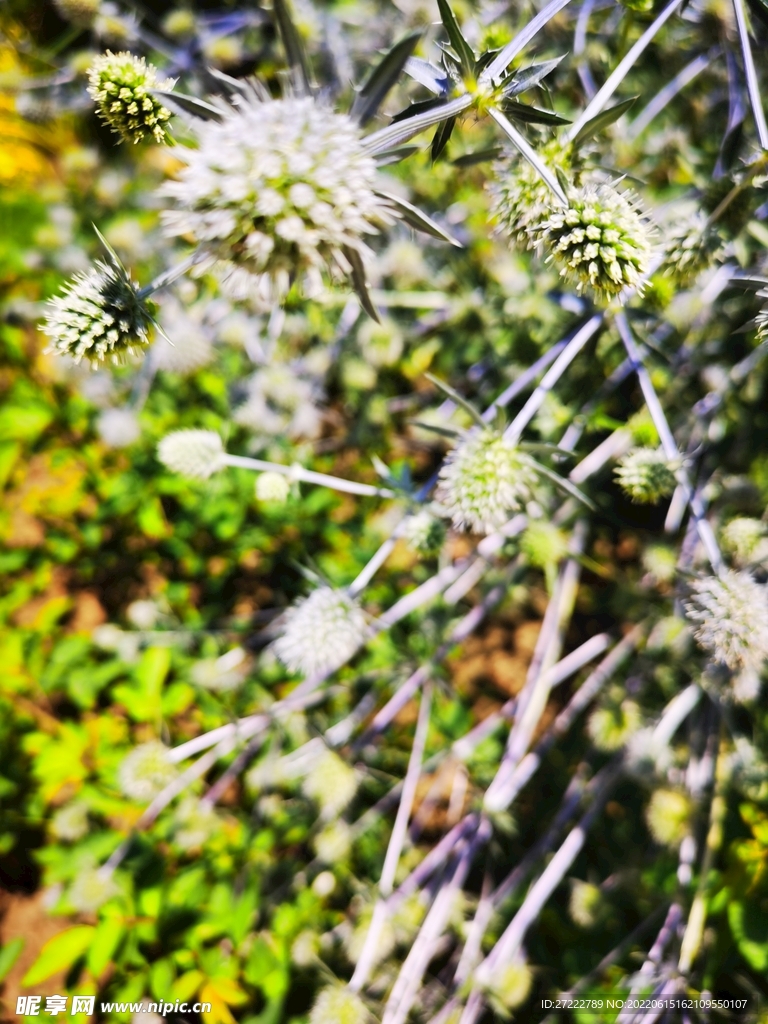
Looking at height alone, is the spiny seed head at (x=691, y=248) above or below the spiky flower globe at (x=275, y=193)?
above

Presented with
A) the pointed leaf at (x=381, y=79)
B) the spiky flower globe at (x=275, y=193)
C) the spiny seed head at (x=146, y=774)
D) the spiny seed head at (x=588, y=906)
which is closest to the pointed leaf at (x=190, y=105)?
the spiky flower globe at (x=275, y=193)

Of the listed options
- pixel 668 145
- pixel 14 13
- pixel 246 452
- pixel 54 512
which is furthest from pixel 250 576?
pixel 14 13

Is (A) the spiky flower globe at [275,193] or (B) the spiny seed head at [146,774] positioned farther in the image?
(B) the spiny seed head at [146,774]

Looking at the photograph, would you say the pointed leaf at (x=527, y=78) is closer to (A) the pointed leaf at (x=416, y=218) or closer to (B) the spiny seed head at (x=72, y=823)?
(A) the pointed leaf at (x=416, y=218)

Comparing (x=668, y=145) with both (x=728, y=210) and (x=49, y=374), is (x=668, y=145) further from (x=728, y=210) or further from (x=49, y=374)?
(x=49, y=374)

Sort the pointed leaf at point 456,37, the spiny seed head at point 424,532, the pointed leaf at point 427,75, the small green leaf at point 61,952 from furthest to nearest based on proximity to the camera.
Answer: the small green leaf at point 61,952 < the spiny seed head at point 424,532 < the pointed leaf at point 427,75 < the pointed leaf at point 456,37

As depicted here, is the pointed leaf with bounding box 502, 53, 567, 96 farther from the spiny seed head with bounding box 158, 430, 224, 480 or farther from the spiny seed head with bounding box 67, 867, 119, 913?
the spiny seed head with bounding box 67, 867, 119, 913

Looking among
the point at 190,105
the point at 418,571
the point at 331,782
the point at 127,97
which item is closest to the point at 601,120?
the point at 190,105
